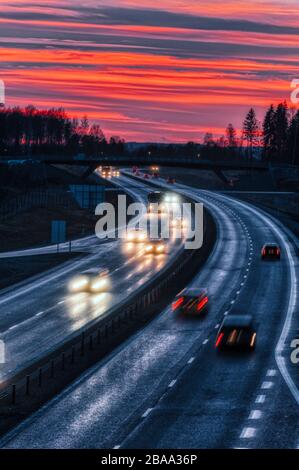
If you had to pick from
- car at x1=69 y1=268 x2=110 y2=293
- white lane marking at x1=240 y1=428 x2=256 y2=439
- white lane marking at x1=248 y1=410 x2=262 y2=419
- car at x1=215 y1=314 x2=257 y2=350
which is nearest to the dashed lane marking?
white lane marking at x1=248 y1=410 x2=262 y2=419

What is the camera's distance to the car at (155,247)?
117562mm

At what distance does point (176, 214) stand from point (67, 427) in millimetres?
134445

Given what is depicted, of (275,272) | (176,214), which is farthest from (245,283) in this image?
(176,214)

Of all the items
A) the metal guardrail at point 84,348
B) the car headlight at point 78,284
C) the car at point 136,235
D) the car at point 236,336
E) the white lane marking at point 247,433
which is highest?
the car at point 236,336

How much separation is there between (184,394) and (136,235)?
90033 mm

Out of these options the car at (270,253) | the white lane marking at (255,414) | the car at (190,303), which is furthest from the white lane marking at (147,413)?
the car at (270,253)

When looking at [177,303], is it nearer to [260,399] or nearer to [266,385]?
[266,385]

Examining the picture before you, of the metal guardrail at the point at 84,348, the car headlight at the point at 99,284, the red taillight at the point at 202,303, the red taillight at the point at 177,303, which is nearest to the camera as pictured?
the metal guardrail at the point at 84,348

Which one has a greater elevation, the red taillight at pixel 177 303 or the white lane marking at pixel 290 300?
the red taillight at pixel 177 303

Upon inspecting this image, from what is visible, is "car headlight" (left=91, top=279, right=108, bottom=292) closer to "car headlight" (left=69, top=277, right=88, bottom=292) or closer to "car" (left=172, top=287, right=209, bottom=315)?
"car headlight" (left=69, top=277, right=88, bottom=292)

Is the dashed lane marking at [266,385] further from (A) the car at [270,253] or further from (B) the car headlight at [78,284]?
(A) the car at [270,253]

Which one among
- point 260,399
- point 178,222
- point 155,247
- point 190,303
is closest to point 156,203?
point 178,222

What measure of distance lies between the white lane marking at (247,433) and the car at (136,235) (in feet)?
292

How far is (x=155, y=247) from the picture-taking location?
119 m
